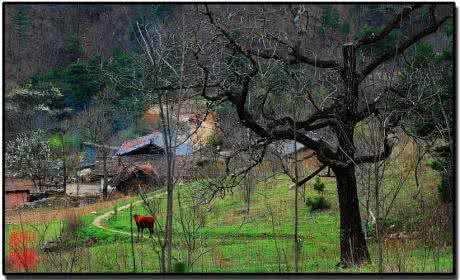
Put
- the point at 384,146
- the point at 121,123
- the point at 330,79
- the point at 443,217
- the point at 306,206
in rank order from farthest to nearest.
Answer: the point at 121,123 < the point at 306,206 < the point at 443,217 < the point at 330,79 < the point at 384,146

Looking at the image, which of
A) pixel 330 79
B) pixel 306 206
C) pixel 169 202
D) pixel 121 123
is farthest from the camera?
pixel 121 123

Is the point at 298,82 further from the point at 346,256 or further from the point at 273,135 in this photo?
the point at 346,256

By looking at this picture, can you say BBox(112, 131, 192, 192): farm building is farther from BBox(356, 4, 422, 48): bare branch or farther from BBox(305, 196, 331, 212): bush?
BBox(356, 4, 422, 48): bare branch

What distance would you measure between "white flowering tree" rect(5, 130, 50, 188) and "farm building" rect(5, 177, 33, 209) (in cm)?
29

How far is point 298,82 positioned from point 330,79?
100cm

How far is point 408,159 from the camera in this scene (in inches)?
805

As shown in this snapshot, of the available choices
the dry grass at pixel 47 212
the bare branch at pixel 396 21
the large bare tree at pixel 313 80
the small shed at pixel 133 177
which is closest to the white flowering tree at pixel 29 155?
the small shed at pixel 133 177

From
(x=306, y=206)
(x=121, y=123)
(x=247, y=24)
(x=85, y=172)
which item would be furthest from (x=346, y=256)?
(x=85, y=172)

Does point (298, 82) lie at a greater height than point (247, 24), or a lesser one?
lesser

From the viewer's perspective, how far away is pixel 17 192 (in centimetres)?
2597

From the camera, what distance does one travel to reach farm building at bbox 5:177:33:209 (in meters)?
24.7

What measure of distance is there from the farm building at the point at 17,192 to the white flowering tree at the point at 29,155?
293mm

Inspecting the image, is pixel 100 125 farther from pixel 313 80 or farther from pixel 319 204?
pixel 313 80

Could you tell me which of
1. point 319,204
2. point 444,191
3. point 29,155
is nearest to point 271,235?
point 319,204
